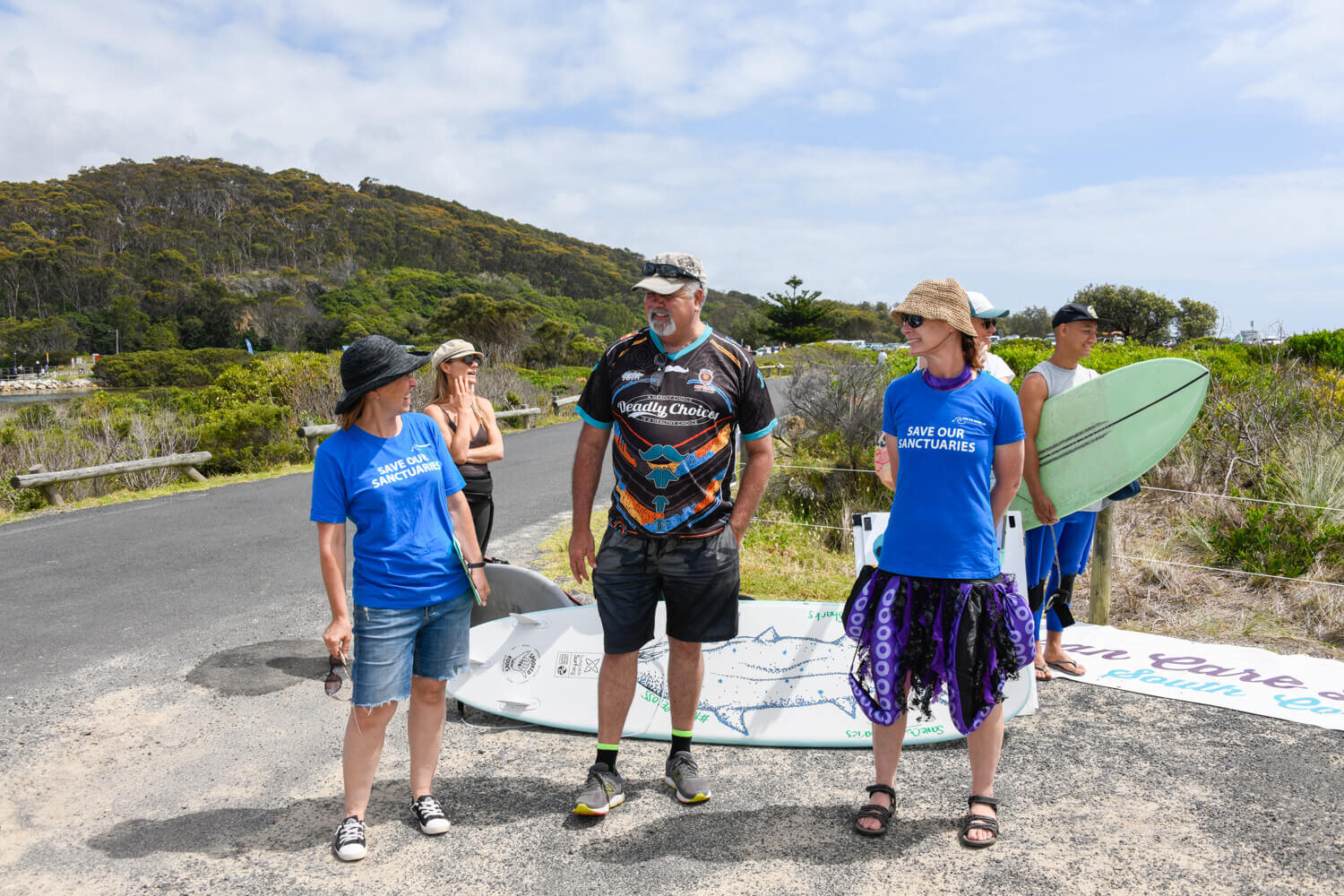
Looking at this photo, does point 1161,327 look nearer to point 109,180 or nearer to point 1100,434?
point 1100,434

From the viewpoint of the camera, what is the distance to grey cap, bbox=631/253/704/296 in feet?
8.87

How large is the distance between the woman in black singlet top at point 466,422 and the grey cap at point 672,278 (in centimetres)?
164

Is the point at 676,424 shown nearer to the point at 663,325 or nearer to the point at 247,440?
the point at 663,325

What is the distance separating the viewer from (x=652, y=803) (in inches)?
116

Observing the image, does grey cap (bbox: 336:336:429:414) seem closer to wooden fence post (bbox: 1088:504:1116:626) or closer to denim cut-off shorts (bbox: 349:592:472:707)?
denim cut-off shorts (bbox: 349:592:472:707)

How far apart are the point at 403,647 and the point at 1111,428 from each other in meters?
3.15

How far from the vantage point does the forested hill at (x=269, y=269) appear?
243ft

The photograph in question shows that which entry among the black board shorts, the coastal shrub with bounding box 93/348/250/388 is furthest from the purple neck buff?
Result: the coastal shrub with bounding box 93/348/250/388

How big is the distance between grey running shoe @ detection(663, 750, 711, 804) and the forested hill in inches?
1538

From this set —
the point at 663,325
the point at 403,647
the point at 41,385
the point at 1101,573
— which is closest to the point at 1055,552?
the point at 1101,573

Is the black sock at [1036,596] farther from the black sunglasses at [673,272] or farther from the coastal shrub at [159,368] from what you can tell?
the coastal shrub at [159,368]

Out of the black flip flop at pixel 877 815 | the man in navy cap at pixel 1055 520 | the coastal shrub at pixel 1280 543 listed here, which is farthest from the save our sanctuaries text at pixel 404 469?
the coastal shrub at pixel 1280 543

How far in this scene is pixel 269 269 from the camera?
101250 millimetres

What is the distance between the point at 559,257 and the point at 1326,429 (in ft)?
382
